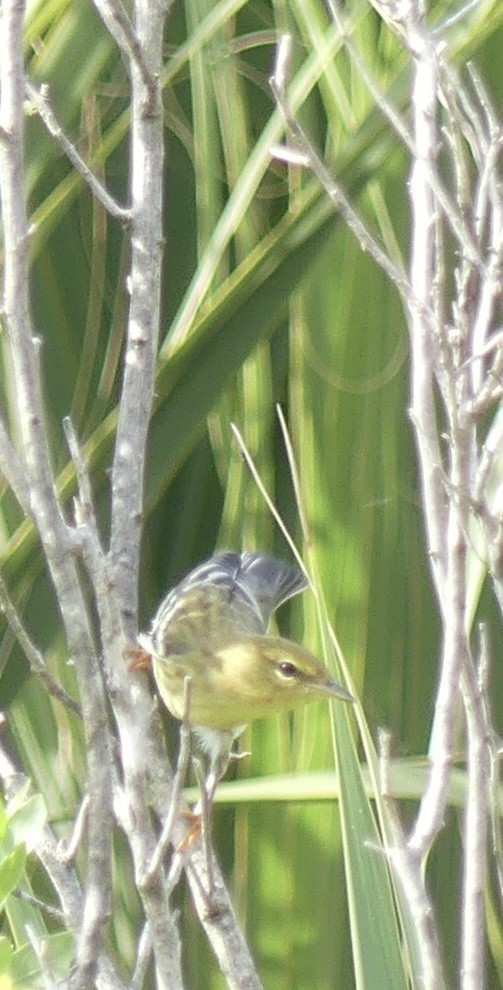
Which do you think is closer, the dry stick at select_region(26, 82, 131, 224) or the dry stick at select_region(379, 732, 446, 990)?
the dry stick at select_region(379, 732, 446, 990)

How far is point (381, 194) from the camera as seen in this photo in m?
1.76

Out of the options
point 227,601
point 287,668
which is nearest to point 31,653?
point 287,668

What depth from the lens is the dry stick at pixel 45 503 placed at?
105 centimetres

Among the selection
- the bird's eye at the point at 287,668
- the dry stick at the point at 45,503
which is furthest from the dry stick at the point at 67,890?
the bird's eye at the point at 287,668

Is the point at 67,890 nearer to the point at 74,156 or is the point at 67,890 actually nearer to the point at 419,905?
the point at 419,905

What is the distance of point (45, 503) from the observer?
1062 mm

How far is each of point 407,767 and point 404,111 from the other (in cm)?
67

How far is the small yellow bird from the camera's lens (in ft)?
5.05

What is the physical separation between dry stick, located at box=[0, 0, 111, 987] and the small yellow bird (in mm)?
367

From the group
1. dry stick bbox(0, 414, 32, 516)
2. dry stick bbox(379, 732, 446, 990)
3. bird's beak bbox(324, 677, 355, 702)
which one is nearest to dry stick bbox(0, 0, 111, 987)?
dry stick bbox(0, 414, 32, 516)

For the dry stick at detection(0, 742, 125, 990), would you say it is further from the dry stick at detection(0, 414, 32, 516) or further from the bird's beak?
the bird's beak

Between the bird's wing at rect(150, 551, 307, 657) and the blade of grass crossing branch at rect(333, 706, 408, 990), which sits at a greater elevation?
the bird's wing at rect(150, 551, 307, 657)

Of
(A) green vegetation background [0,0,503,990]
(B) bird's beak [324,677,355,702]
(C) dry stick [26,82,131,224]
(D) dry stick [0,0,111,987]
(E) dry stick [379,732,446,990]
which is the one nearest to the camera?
(E) dry stick [379,732,446,990]

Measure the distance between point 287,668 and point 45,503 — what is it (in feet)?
1.76
